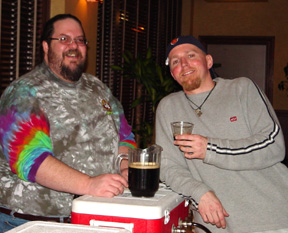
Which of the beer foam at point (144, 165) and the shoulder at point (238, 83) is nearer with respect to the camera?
the beer foam at point (144, 165)

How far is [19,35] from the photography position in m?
3.46

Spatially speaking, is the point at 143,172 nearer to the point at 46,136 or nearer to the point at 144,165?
the point at 144,165

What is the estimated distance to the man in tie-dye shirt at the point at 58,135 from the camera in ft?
5.55

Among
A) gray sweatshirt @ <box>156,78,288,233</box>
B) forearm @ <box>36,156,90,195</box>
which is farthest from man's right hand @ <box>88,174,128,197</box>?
gray sweatshirt @ <box>156,78,288,233</box>

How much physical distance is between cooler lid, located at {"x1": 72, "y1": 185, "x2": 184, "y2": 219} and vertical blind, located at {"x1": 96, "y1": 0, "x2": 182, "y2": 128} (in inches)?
147

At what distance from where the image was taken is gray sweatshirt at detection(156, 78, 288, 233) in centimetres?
172

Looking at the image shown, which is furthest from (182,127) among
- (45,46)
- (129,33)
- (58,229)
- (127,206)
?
(129,33)

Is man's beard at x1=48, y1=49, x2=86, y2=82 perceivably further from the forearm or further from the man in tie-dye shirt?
the forearm

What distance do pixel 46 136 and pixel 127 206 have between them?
0.66m

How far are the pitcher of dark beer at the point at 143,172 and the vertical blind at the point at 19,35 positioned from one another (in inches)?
85.7

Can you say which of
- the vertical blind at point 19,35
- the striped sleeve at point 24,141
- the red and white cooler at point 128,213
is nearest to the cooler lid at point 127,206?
the red and white cooler at point 128,213

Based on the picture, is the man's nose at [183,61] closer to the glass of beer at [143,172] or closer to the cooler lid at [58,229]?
the glass of beer at [143,172]

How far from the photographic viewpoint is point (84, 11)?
4.45 metres

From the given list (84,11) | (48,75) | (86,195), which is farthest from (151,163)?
(84,11)
